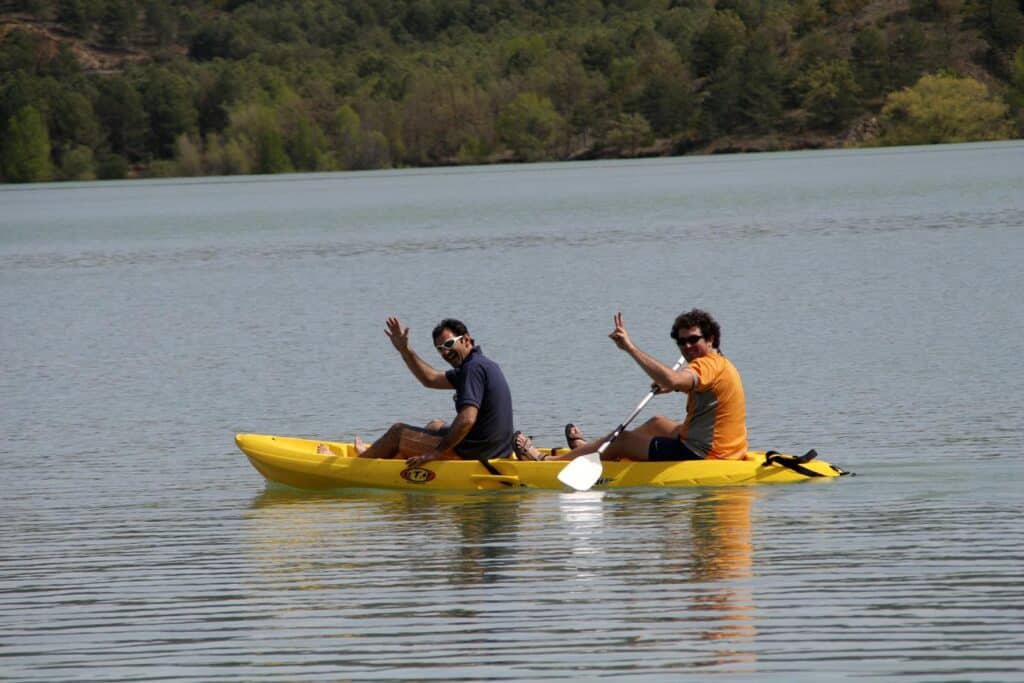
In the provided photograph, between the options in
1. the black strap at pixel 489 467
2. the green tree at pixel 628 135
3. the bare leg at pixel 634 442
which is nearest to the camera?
the bare leg at pixel 634 442

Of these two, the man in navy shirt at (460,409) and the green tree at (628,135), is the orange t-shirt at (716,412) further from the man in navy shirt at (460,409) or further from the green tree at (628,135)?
the green tree at (628,135)

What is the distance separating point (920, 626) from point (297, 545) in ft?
16.5

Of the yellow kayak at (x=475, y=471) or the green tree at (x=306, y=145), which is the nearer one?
the yellow kayak at (x=475, y=471)

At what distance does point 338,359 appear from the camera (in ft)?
87.0

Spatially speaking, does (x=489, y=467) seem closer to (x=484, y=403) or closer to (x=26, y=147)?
(x=484, y=403)

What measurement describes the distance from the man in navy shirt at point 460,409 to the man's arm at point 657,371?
1.31m

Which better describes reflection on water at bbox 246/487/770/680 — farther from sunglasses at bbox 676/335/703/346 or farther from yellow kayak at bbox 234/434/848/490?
sunglasses at bbox 676/335/703/346

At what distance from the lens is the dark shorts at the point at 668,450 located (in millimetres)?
14281

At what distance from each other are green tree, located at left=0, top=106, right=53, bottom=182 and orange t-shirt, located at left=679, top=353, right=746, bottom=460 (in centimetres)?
13067

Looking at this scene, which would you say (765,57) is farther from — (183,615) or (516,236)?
(183,615)

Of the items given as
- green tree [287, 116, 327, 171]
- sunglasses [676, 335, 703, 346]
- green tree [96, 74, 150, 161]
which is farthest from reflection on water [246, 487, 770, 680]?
green tree [96, 74, 150, 161]

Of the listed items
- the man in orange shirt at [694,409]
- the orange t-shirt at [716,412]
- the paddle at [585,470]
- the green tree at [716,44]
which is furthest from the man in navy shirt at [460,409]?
the green tree at [716,44]

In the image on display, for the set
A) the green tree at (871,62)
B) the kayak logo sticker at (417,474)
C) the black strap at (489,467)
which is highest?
the green tree at (871,62)

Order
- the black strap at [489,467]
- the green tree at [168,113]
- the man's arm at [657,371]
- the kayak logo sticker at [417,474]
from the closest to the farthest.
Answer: the man's arm at [657,371] → the black strap at [489,467] → the kayak logo sticker at [417,474] → the green tree at [168,113]
